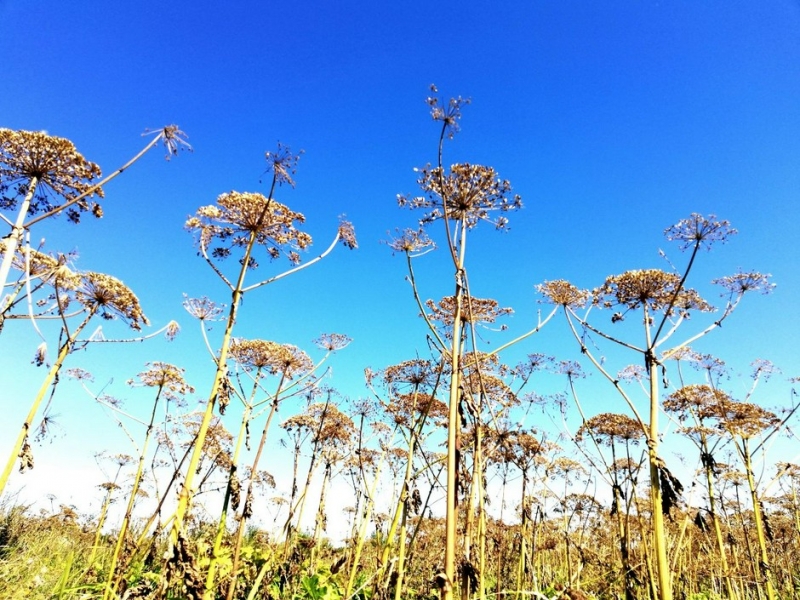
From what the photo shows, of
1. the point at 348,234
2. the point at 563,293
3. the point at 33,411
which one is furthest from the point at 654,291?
the point at 33,411

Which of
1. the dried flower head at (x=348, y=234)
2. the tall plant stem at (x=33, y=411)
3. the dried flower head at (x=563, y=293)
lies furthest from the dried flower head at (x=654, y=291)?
the tall plant stem at (x=33, y=411)

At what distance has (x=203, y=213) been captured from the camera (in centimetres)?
488

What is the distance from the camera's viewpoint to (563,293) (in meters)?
6.15

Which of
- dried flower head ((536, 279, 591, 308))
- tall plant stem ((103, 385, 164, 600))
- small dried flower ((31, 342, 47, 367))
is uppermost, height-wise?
dried flower head ((536, 279, 591, 308))

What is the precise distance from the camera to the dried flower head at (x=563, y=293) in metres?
6.13

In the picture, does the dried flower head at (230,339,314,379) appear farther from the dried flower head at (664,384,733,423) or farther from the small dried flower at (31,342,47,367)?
the dried flower head at (664,384,733,423)

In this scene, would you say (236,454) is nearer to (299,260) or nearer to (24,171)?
(299,260)

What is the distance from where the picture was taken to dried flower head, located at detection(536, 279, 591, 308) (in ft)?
20.1

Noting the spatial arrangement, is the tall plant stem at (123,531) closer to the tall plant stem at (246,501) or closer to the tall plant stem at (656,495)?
the tall plant stem at (246,501)

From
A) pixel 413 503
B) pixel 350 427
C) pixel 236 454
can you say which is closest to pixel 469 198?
pixel 413 503

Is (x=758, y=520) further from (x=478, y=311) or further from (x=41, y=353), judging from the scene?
(x=41, y=353)

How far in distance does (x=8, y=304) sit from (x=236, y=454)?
13.0 ft

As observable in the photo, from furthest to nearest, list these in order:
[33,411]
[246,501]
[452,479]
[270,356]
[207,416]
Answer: [270,356], [33,411], [246,501], [207,416], [452,479]

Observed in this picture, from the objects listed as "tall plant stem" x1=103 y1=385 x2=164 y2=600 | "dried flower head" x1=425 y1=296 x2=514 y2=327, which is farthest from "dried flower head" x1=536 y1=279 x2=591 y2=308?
"tall plant stem" x1=103 y1=385 x2=164 y2=600
